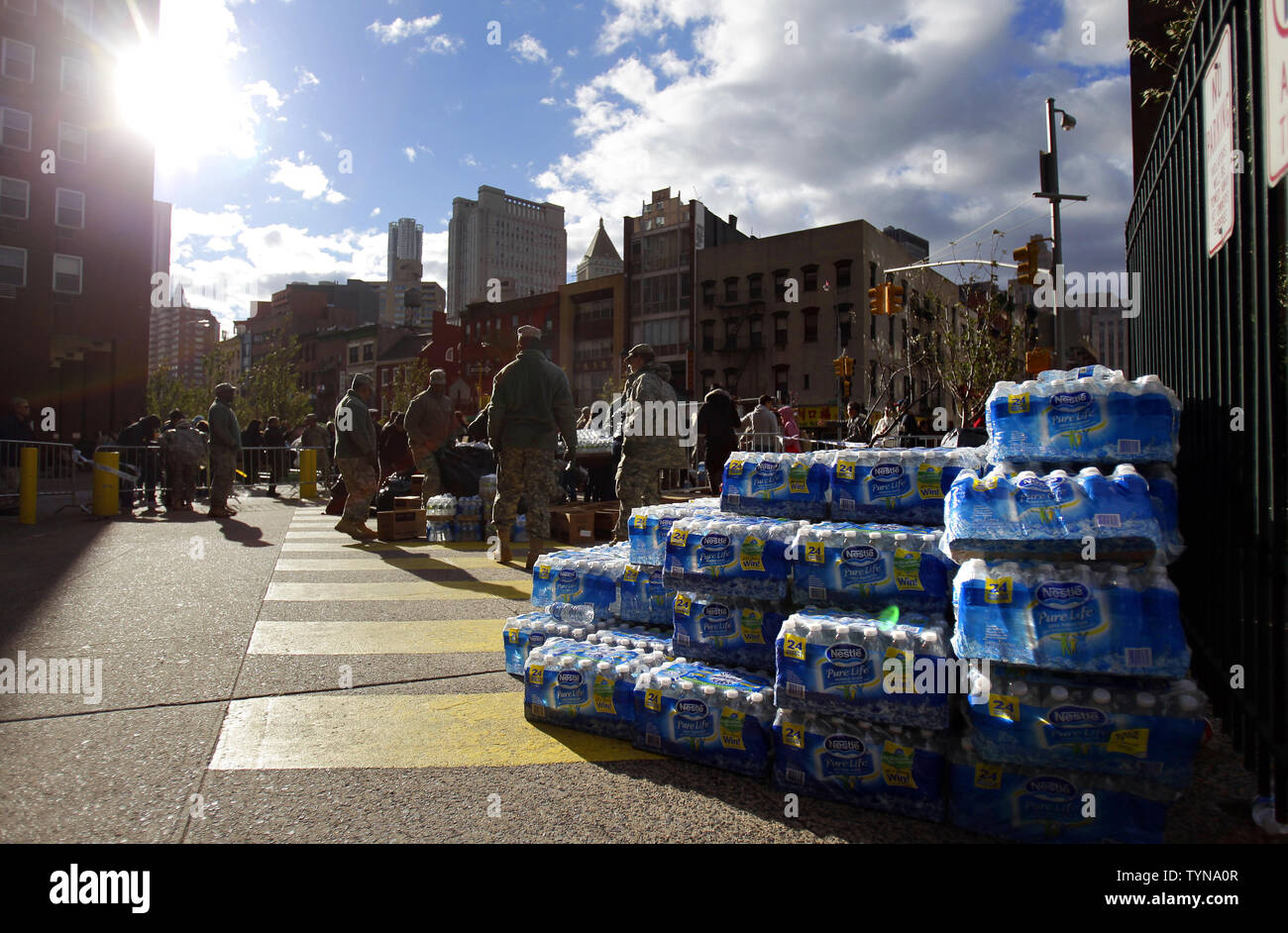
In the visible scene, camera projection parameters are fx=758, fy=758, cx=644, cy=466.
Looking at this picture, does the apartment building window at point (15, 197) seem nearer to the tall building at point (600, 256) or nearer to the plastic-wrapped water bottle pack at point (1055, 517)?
the plastic-wrapped water bottle pack at point (1055, 517)

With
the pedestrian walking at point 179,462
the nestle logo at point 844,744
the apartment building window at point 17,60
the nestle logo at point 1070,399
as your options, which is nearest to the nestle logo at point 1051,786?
the nestle logo at point 844,744

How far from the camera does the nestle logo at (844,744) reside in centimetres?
287

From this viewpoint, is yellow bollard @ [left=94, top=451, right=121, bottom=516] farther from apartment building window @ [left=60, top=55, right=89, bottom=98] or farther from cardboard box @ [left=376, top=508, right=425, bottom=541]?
apartment building window @ [left=60, top=55, right=89, bottom=98]

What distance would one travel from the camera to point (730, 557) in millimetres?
3561

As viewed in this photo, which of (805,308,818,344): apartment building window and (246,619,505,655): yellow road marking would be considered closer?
(246,619,505,655): yellow road marking

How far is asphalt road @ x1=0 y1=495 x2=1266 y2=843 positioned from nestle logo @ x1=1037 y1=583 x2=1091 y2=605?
0.89 metres

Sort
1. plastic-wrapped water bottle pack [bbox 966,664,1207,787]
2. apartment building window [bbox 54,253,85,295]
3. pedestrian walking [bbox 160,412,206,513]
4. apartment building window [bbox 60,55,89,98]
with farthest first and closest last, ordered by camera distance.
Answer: apartment building window [bbox 60,55,89,98] → apartment building window [bbox 54,253,85,295] → pedestrian walking [bbox 160,412,206,513] → plastic-wrapped water bottle pack [bbox 966,664,1207,787]

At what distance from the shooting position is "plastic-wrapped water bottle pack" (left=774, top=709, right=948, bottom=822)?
2.78 metres

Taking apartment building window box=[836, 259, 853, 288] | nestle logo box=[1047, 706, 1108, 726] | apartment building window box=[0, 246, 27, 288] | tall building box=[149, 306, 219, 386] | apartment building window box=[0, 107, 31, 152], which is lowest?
nestle logo box=[1047, 706, 1108, 726]

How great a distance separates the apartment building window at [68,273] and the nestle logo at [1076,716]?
1701 inches

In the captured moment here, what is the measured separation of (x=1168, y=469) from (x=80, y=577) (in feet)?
29.0

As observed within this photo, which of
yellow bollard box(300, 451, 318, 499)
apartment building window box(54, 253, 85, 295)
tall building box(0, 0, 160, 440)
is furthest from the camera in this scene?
apartment building window box(54, 253, 85, 295)

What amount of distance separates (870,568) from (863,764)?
2.67ft

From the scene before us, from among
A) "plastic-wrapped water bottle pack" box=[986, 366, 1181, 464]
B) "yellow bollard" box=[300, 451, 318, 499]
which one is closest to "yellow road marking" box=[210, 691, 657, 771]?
"plastic-wrapped water bottle pack" box=[986, 366, 1181, 464]
